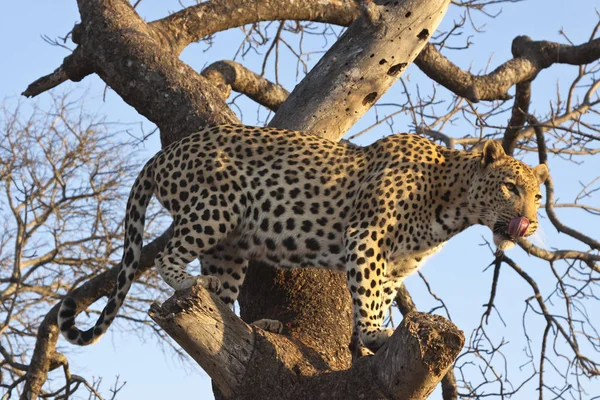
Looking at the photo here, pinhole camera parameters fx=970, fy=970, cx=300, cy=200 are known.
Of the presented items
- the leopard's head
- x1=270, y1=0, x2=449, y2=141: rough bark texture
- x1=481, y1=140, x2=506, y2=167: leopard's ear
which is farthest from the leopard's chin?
x1=270, y1=0, x2=449, y2=141: rough bark texture

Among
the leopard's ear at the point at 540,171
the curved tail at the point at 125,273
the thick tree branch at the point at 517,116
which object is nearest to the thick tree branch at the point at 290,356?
the curved tail at the point at 125,273

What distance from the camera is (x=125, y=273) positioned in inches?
283

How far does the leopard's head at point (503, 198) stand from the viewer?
6.90m

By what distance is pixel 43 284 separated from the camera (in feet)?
48.3

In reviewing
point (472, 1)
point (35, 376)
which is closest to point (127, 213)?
point (35, 376)

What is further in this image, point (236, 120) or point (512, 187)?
point (236, 120)

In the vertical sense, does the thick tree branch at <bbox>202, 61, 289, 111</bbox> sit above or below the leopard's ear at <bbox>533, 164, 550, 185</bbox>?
above

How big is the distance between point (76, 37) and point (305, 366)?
4586 millimetres

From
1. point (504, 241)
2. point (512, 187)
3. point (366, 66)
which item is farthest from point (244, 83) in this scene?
point (504, 241)

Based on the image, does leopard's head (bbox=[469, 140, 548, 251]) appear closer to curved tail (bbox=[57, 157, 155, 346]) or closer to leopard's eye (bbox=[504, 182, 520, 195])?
leopard's eye (bbox=[504, 182, 520, 195])

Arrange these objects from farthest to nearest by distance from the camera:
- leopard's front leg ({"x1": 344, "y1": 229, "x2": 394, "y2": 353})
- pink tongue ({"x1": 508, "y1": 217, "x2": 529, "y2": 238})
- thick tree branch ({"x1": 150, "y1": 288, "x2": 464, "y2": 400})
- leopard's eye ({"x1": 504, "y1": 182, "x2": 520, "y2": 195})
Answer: leopard's eye ({"x1": 504, "y1": 182, "x2": 520, "y2": 195}) < pink tongue ({"x1": 508, "y1": 217, "x2": 529, "y2": 238}) < leopard's front leg ({"x1": 344, "y1": 229, "x2": 394, "y2": 353}) < thick tree branch ({"x1": 150, "y1": 288, "x2": 464, "y2": 400})

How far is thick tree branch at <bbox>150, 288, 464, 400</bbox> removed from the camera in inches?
212

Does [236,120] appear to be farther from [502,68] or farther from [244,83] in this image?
[502,68]

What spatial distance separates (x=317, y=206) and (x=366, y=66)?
6.13ft
